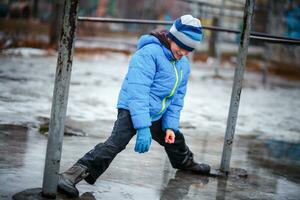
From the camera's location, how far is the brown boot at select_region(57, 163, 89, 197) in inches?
120

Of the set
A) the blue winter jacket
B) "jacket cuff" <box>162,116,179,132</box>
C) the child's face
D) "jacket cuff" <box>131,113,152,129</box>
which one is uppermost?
the child's face

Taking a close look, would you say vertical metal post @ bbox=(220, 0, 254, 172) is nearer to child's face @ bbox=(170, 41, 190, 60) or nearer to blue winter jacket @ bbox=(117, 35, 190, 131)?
blue winter jacket @ bbox=(117, 35, 190, 131)

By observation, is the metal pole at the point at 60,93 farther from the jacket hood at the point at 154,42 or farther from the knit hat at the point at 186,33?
the knit hat at the point at 186,33

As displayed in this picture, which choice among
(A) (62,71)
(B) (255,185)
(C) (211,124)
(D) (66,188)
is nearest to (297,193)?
(B) (255,185)

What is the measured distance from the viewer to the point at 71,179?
311cm

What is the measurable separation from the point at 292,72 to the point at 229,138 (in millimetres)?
13300

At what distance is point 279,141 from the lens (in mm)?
6031

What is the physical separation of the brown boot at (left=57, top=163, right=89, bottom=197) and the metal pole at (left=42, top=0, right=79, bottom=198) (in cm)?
13

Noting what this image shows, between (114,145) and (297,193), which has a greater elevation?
(114,145)

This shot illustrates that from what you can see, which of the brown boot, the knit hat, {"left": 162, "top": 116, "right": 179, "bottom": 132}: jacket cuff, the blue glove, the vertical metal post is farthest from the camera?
the vertical metal post

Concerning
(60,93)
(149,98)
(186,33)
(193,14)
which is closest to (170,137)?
(149,98)

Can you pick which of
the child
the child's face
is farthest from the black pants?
the child's face

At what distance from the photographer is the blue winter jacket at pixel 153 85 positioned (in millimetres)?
3225

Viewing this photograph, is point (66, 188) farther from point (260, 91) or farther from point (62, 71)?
point (260, 91)
